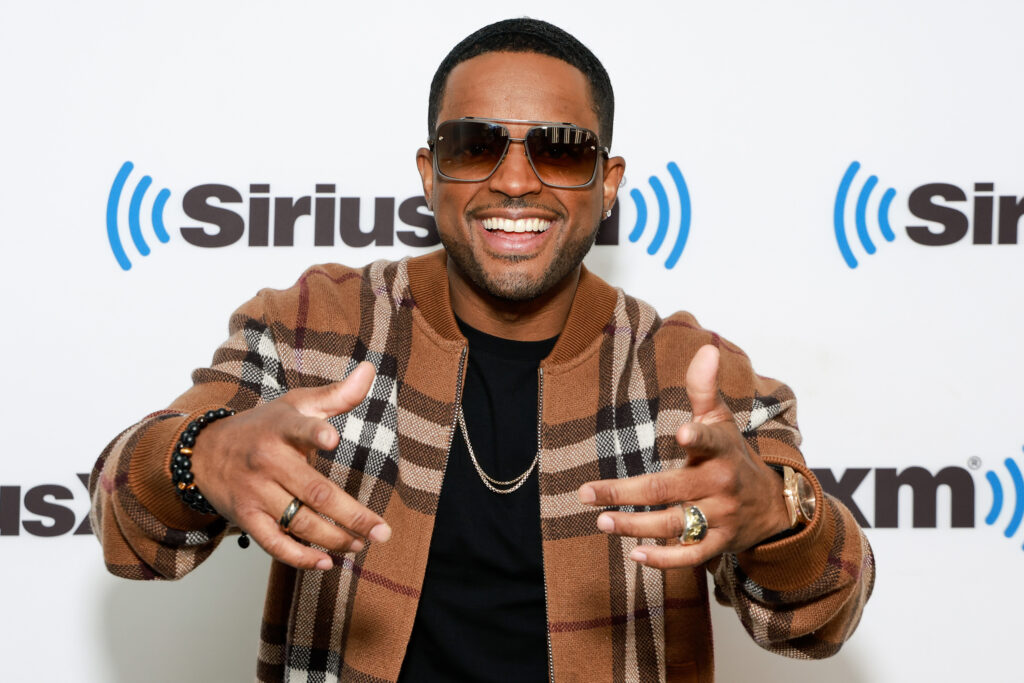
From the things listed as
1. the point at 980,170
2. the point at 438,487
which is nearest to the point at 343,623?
the point at 438,487

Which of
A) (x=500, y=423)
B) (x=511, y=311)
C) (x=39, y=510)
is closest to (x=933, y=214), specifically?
(x=511, y=311)

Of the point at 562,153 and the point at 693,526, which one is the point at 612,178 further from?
the point at 693,526

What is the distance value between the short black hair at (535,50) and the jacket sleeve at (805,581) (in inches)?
27.0

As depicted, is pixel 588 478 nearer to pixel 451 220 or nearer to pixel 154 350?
pixel 451 220

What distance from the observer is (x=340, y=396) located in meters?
0.98

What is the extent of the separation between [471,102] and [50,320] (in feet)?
3.59

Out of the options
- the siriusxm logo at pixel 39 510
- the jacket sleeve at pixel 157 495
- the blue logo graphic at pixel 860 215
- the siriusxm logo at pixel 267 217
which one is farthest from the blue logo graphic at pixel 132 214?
the blue logo graphic at pixel 860 215

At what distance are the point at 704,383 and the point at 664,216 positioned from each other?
42.3 inches

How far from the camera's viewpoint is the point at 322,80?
1.99 metres

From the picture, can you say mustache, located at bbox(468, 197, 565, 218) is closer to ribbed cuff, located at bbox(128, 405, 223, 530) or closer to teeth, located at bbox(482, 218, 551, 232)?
teeth, located at bbox(482, 218, 551, 232)

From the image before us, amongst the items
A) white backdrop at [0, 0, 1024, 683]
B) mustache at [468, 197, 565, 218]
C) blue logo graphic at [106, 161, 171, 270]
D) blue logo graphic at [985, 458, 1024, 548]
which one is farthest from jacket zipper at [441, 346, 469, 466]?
blue logo graphic at [985, 458, 1024, 548]

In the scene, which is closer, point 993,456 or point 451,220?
point 451,220

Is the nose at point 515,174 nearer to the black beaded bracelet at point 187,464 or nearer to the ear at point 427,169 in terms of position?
the ear at point 427,169

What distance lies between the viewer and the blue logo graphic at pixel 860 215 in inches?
81.4
